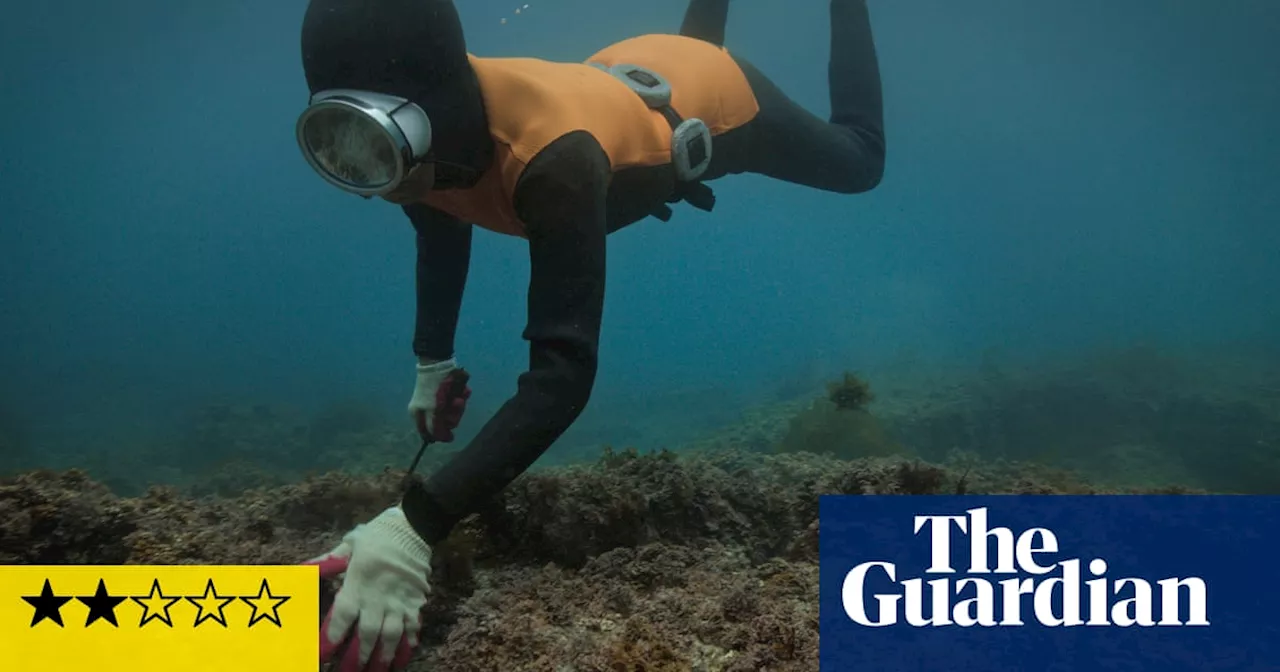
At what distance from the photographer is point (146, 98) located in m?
22.7

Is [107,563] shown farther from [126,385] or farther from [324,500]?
[126,385]

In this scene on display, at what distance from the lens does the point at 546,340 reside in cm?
168

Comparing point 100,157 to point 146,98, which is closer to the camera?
point 146,98

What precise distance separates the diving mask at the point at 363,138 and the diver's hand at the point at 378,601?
86 centimetres

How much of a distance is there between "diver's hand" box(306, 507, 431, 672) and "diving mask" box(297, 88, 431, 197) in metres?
0.86

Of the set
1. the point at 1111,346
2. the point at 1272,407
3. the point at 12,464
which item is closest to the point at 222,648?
the point at 1272,407

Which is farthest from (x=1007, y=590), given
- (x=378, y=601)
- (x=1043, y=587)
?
(x=378, y=601)

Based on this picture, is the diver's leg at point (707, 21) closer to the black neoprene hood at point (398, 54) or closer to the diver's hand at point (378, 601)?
the black neoprene hood at point (398, 54)

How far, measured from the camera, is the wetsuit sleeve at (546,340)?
1580mm

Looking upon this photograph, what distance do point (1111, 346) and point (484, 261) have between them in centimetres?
5098

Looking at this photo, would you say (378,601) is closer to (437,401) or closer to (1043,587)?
(437,401)

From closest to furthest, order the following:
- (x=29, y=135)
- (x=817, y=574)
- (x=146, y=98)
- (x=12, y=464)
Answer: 1. (x=817, y=574)
2. (x=12, y=464)
3. (x=146, y=98)
4. (x=29, y=135)

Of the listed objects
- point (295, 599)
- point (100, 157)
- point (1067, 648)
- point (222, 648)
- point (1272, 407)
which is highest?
point (100, 157)

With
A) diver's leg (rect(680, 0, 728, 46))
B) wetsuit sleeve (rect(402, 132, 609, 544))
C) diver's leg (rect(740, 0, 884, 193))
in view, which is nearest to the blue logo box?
wetsuit sleeve (rect(402, 132, 609, 544))
